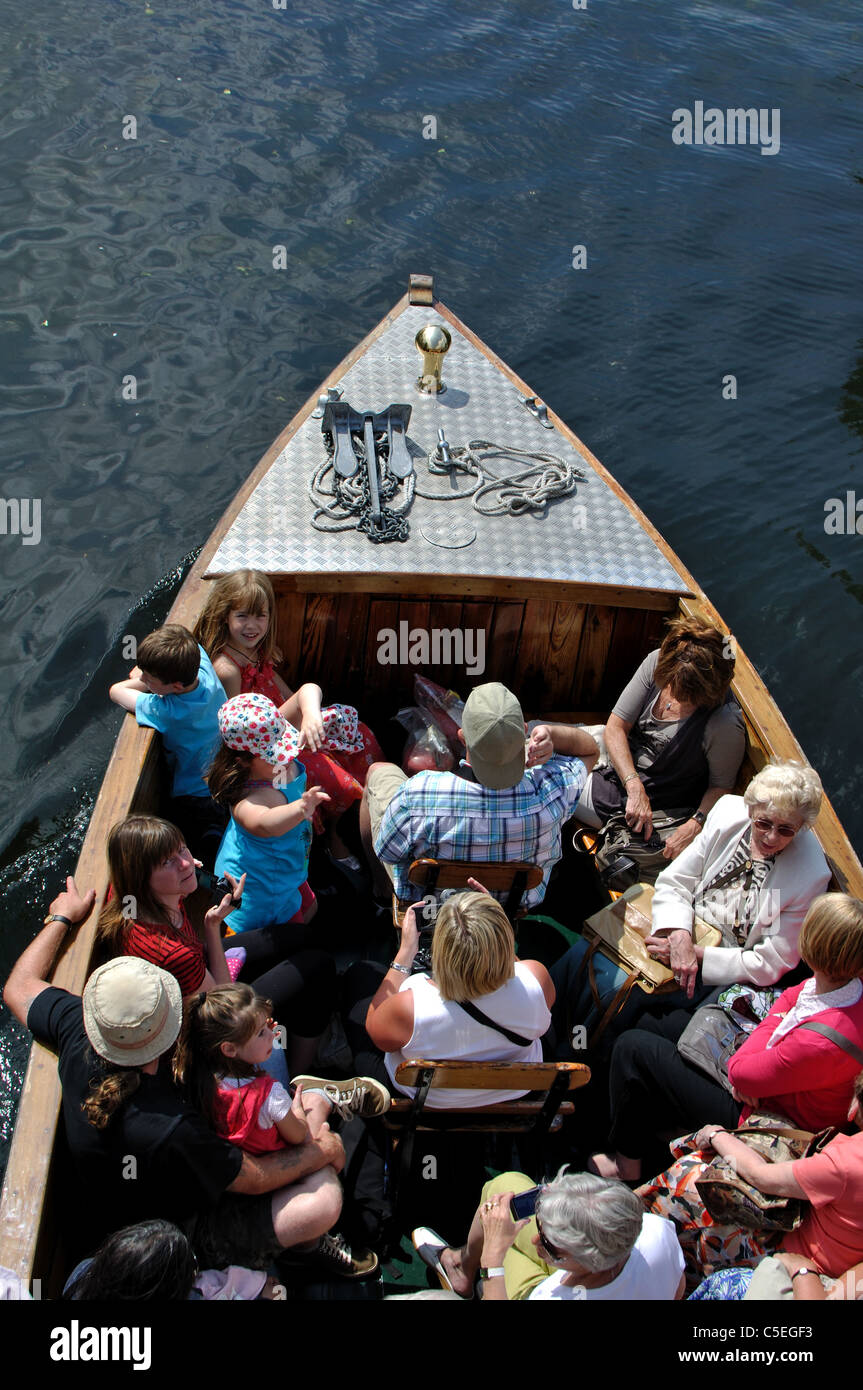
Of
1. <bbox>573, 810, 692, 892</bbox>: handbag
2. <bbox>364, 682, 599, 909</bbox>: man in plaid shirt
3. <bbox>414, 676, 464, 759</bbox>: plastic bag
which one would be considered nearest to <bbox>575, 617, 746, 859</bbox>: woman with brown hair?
<bbox>573, 810, 692, 892</bbox>: handbag

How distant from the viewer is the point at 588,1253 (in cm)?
231

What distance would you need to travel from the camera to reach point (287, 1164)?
284 cm

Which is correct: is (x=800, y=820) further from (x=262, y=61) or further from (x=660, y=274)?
(x=262, y=61)

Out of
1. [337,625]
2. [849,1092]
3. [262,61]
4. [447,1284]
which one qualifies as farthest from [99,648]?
[262,61]

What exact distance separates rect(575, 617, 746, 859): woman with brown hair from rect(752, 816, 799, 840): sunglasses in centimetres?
75

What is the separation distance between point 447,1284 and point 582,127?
13.1 m

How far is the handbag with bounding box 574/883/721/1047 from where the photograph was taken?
11.6 ft

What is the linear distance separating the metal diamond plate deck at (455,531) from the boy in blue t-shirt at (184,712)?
0.79 metres

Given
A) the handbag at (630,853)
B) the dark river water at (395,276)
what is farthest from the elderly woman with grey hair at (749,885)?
the dark river water at (395,276)

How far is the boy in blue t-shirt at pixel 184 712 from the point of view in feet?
12.5

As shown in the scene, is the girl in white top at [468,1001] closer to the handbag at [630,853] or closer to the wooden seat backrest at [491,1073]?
the wooden seat backrest at [491,1073]

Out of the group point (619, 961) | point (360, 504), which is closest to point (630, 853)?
point (619, 961)

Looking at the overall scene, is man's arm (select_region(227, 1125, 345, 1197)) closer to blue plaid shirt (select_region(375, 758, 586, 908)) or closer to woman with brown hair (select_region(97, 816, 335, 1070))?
woman with brown hair (select_region(97, 816, 335, 1070))

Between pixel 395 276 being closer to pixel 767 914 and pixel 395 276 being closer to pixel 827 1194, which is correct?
pixel 767 914
